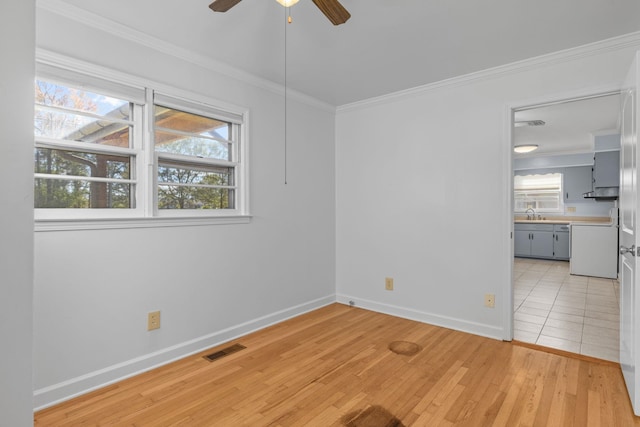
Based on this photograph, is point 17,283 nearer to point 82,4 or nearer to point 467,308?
point 82,4

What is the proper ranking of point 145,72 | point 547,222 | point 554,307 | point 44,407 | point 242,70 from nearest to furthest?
point 44,407, point 145,72, point 242,70, point 554,307, point 547,222

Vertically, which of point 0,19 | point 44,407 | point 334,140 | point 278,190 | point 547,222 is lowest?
point 44,407

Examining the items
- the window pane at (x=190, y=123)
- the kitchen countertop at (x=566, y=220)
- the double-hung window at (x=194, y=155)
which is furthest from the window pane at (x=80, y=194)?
the kitchen countertop at (x=566, y=220)

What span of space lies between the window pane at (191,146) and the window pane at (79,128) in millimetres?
244

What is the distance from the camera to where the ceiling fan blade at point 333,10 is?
1636 mm

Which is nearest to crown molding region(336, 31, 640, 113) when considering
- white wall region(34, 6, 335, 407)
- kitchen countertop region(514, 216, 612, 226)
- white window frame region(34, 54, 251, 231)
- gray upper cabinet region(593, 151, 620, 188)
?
white wall region(34, 6, 335, 407)

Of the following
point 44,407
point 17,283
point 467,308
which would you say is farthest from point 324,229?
point 17,283

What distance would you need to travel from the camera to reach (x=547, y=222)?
7301 millimetres

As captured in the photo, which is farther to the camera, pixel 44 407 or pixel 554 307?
pixel 554 307

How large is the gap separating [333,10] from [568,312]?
4.03 meters

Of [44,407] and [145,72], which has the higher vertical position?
[145,72]

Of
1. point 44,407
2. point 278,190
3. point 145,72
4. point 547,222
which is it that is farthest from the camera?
point 547,222

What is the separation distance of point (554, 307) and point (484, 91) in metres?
2.72

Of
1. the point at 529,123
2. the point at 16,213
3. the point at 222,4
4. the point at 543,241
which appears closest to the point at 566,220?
the point at 543,241
